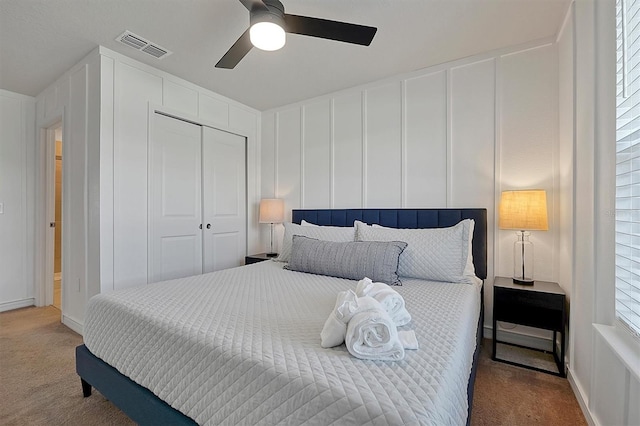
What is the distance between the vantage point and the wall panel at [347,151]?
3.20m

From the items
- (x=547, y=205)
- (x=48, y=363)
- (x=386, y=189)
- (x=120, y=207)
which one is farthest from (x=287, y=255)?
(x=547, y=205)

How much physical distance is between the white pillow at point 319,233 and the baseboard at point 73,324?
1909mm

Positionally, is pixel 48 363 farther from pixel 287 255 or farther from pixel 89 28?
pixel 89 28

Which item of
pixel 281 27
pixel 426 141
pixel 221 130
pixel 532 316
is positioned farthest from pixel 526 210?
pixel 221 130

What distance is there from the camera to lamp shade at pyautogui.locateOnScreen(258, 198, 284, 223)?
3.58 meters

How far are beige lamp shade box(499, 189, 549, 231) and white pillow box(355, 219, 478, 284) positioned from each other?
0.27m

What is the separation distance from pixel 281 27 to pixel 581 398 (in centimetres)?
268

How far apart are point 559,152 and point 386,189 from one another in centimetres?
139

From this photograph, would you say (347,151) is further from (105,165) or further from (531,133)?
(105,165)

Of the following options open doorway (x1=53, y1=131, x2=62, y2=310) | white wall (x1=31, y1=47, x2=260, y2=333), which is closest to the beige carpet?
white wall (x1=31, y1=47, x2=260, y2=333)

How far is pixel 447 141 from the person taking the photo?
8.85ft

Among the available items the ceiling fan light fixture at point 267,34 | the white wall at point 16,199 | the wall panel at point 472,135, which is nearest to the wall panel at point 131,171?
the ceiling fan light fixture at point 267,34

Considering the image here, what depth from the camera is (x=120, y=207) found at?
263 centimetres

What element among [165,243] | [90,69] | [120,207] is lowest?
[165,243]
